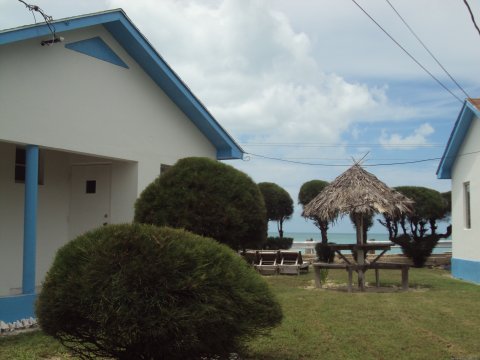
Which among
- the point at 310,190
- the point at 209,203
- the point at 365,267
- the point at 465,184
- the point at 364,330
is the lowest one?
the point at 364,330

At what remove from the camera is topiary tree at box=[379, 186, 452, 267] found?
2367 cm

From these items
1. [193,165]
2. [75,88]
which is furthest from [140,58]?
[193,165]

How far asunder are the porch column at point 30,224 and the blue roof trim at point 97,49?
2.20 metres

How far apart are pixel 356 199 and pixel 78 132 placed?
7206mm

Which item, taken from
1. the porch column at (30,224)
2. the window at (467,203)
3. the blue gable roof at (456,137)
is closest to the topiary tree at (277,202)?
the blue gable roof at (456,137)

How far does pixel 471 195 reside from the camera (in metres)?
16.8

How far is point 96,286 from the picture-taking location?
15.6 ft

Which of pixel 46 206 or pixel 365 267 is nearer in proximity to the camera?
pixel 46 206

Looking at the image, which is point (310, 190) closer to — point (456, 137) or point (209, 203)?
point (456, 137)

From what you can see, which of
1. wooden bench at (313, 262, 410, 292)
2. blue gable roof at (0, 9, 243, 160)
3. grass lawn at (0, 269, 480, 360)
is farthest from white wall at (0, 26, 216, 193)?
wooden bench at (313, 262, 410, 292)

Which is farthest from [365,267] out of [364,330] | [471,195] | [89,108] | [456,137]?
[89,108]

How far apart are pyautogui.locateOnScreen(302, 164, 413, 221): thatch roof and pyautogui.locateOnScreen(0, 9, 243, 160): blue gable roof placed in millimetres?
2565

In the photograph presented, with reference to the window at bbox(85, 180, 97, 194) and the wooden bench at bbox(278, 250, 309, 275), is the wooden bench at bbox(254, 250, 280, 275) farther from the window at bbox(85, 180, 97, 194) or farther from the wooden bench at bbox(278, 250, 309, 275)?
the window at bbox(85, 180, 97, 194)

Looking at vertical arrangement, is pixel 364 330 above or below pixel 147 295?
below
